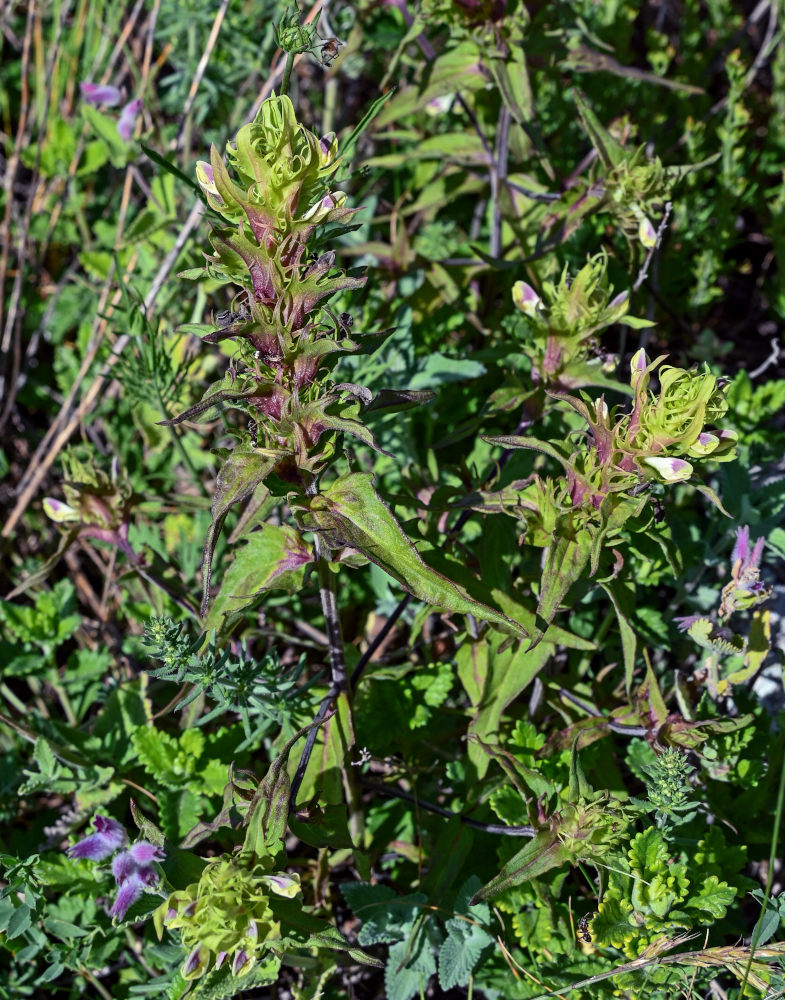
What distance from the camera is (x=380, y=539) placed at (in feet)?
4.69

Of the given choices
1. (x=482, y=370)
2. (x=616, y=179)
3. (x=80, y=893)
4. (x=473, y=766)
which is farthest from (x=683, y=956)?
(x=616, y=179)

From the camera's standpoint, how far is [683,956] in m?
1.59

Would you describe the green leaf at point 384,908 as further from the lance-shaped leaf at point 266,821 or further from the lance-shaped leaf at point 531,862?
the lance-shaped leaf at point 266,821

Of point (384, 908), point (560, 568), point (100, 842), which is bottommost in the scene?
point (384, 908)

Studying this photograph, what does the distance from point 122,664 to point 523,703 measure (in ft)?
3.56

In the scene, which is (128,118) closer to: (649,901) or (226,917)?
(226,917)

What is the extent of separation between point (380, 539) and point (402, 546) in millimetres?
42

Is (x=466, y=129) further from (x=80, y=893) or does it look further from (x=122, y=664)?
(x=80, y=893)

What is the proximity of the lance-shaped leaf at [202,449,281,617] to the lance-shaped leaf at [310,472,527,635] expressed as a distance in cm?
12

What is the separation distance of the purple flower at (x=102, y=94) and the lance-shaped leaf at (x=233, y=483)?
1856 millimetres

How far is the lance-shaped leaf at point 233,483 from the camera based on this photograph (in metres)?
1.38

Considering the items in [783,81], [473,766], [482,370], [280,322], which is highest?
[783,81]

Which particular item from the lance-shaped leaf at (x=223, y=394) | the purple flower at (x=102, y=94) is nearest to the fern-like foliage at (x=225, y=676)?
the lance-shaped leaf at (x=223, y=394)

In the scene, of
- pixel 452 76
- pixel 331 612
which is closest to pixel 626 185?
pixel 452 76
